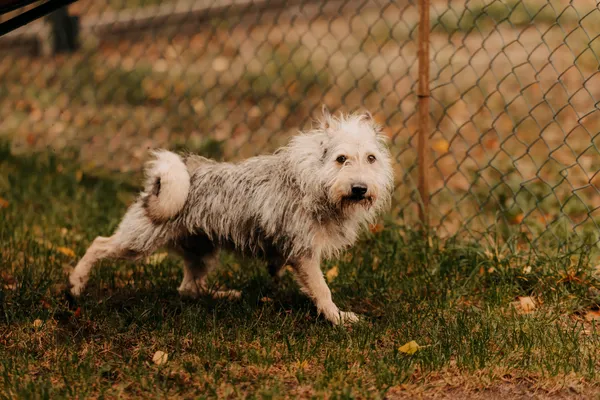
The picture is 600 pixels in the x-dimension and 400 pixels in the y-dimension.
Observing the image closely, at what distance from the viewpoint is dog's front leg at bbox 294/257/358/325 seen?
12.9ft

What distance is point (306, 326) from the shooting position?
397cm

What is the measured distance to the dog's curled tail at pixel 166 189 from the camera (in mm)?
3992

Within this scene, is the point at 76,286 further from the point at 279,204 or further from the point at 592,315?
the point at 592,315

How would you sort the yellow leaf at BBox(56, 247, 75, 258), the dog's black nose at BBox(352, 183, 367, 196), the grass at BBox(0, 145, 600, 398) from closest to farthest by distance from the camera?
the grass at BBox(0, 145, 600, 398), the dog's black nose at BBox(352, 183, 367, 196), the yellow leaf at BBox(56, 247, 75, 258)

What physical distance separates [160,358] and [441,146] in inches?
142

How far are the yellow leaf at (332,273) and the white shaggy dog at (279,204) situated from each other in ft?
1.37

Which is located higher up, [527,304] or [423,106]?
[423,106]

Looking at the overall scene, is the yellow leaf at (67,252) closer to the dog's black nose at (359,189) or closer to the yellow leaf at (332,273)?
the yellow leaf at (332,273)

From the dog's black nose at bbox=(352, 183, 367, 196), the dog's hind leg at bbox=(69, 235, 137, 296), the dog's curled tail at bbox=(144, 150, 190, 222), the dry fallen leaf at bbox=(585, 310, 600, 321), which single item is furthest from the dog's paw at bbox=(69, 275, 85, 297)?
the dry fallen leaf at bbox=(585, 310, 600, 321)

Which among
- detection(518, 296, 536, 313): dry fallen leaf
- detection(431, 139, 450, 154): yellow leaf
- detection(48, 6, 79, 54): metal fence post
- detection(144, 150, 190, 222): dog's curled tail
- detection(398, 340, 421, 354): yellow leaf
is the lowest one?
detection(518, 296, 536, 313): dry fallen leaf

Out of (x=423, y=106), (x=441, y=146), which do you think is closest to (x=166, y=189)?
(x=423, y=106)

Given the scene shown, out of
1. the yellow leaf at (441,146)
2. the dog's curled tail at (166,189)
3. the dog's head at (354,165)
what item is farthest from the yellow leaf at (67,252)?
the yellow leaf at (441,146)

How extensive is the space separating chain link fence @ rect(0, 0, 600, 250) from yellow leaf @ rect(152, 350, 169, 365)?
2.08 m

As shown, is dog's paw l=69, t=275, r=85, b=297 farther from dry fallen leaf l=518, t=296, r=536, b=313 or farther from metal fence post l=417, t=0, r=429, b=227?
dry fallen leaf l=518, t=296, r=536, b=313
